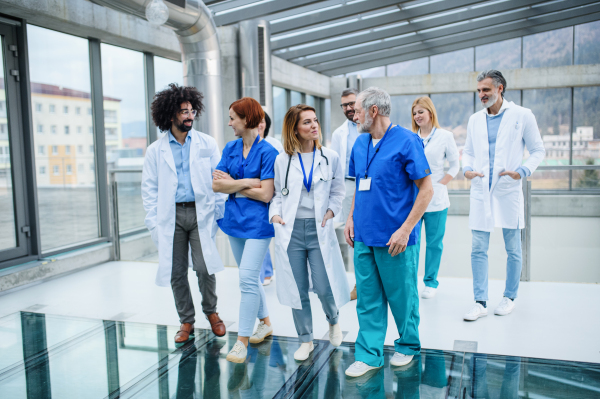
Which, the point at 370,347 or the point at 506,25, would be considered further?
the point at 506,25

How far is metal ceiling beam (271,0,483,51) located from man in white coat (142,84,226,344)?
6.73 meters

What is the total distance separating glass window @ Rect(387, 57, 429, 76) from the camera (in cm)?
1378

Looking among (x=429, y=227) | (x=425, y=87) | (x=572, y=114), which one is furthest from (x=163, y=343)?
(x=572, y=114)

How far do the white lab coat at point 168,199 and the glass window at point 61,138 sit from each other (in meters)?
2.85

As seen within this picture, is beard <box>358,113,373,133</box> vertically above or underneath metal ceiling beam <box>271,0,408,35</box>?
underneath

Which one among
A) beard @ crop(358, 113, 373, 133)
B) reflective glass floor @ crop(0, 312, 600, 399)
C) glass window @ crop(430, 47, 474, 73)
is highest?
glass window @ crop(430, 47, 474, 73)

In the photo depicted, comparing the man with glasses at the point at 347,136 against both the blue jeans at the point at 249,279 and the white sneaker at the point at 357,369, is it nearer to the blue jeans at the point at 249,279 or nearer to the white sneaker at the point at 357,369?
the blue jeans at the point at 249,279

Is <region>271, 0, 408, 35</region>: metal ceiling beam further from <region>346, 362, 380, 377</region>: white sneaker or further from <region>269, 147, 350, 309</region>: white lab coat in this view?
<region>346, 362, 380, 377</region>: white sneaker

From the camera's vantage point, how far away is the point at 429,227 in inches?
168

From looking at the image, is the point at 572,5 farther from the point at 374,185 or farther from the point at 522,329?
the point at 374,185

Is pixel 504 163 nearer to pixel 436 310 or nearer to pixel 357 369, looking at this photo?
pixel 436 310

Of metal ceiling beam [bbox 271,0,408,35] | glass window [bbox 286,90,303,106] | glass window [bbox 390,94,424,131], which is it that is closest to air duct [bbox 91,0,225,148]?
metal ceiling beam [bbox 271,0,408,35]

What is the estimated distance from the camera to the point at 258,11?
7.77 meters

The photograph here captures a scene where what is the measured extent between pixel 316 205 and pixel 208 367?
1.20 metres
